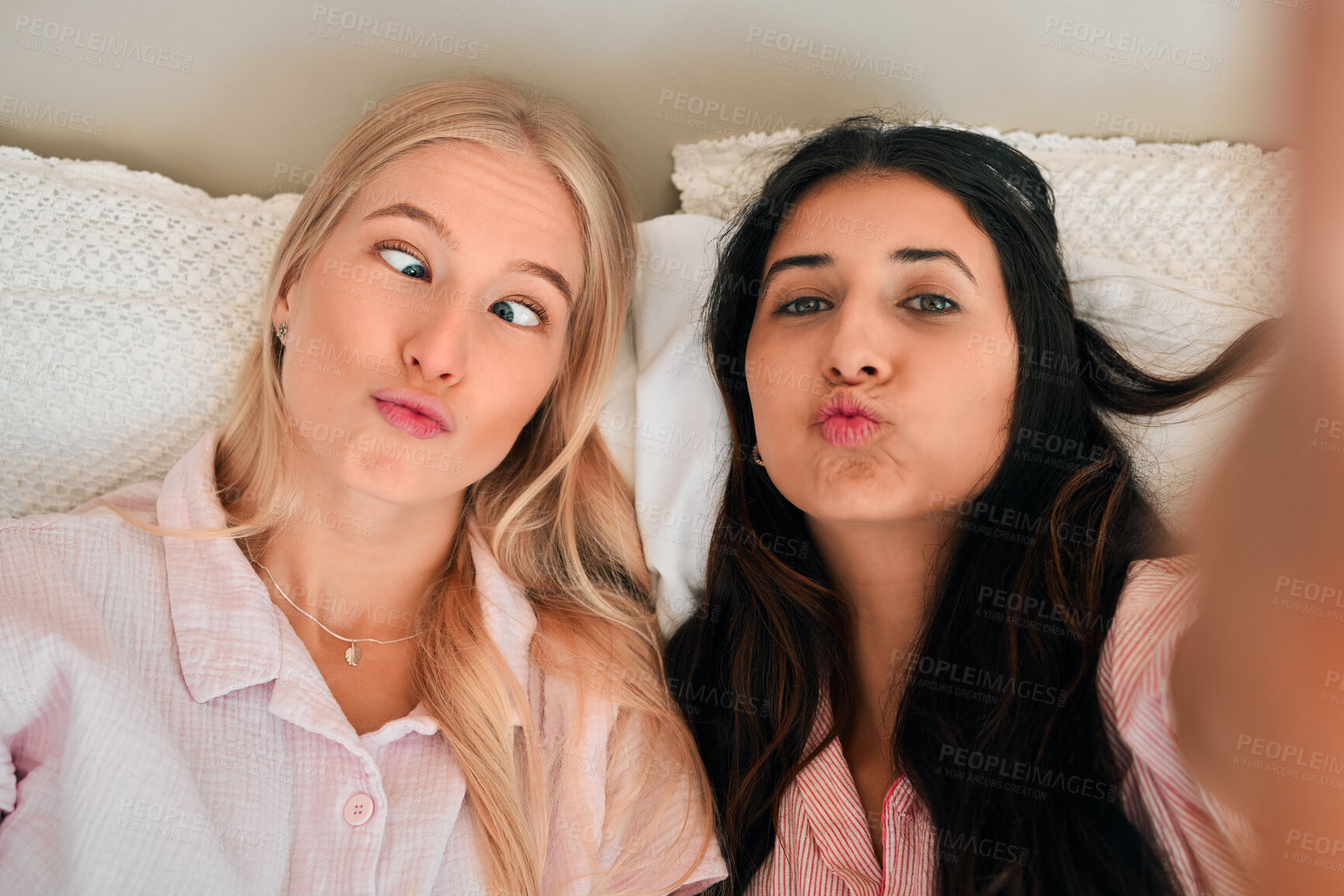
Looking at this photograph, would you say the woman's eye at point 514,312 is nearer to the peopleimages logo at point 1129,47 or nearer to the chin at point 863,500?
the chin at point 863,500

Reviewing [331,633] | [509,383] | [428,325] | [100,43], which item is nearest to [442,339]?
[428,325]

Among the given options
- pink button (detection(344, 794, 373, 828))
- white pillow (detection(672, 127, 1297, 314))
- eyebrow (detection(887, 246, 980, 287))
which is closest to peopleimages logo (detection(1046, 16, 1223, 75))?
white pillow (detection(672, 127, 1297, 314))

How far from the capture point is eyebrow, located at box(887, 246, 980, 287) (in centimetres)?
158

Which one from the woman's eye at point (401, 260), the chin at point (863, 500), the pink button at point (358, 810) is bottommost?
the pink button at point (358, 810)

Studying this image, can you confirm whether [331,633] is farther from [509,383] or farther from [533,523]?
[509,383]

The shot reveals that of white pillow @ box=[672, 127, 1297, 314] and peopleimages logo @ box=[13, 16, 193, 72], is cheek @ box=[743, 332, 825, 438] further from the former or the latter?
peopleimages logo @ box=[13, 16, 193, 72]

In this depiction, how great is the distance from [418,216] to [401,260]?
0.09m

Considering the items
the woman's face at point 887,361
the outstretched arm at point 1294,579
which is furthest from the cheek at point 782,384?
the outstretched arm at point 1294,579

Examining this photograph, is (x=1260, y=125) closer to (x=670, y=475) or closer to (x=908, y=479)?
(x=908, y=479)

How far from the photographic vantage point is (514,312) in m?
1.78

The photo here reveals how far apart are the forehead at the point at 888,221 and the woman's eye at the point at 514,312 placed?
53 cm

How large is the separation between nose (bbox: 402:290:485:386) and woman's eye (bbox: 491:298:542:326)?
0.29 feet

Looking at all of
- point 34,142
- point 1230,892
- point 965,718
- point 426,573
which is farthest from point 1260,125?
point 34,142

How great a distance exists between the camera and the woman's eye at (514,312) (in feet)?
5.80
